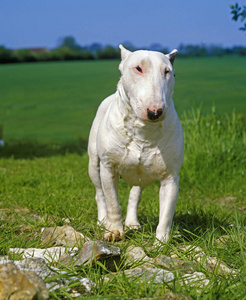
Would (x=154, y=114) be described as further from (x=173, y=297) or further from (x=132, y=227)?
(x=132, y=227)

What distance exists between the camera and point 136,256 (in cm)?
339

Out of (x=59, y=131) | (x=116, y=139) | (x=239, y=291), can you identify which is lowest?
(x=59, y=131)

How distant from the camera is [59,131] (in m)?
13.4

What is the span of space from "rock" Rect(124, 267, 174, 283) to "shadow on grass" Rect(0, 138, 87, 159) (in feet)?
25.4

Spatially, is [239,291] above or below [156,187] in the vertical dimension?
above

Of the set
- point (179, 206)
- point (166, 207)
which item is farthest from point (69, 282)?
point (179, 206)

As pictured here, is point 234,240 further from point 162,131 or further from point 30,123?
point 30,123

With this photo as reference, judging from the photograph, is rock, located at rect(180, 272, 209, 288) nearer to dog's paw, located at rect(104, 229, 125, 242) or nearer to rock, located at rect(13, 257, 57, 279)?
rock, located at rect(13, 257, 57, 279)

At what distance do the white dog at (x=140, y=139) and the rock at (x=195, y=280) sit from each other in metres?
0.68

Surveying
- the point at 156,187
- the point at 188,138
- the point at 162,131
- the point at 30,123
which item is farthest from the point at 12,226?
the point at 30,123

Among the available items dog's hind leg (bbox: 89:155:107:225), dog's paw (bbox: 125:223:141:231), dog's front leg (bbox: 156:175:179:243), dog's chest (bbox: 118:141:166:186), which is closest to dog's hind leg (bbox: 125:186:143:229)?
dog's paw (bbox: 125:223:141:231)

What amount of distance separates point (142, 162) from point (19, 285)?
4.98 ft

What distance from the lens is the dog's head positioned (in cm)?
→ 314

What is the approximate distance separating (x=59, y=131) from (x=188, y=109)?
560cm
